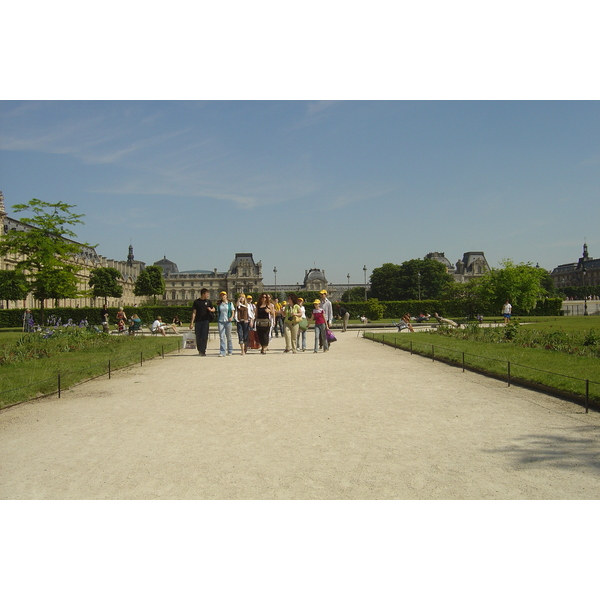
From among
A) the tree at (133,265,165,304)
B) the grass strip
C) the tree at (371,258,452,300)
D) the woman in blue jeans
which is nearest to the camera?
the grass strip

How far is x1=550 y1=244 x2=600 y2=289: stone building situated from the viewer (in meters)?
119

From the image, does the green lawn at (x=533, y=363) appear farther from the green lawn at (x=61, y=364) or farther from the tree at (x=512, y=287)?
the tree at (x=512, y=287)

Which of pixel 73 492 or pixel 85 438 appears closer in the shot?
pixel 73 492

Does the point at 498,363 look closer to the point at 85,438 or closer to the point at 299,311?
the point at 299,311

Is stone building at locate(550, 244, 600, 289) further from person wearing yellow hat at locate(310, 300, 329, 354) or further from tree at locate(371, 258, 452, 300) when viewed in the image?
person wearing yellow hat at locate(310, 300, 329, 354)

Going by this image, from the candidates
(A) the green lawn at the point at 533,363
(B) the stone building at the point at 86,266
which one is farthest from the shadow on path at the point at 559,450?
(B) the stone building at the point at 86,266

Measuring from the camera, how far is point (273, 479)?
3.96m

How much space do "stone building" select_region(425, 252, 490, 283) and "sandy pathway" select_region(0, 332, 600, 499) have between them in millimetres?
113922

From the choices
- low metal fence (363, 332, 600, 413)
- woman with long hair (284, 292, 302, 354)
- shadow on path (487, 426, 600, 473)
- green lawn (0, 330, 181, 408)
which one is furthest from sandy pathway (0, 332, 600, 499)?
woman with long hair (284, 292, 302, 354)

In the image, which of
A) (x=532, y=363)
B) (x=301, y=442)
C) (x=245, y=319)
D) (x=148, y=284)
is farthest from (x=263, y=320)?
(x=148, y=284)

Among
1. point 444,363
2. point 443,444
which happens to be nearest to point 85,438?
point 443,444

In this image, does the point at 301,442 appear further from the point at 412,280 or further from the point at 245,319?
the point at 412,280

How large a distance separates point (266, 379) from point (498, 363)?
13.4 feet

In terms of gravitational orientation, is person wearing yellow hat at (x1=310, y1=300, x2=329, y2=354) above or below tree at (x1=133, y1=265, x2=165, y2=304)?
below
